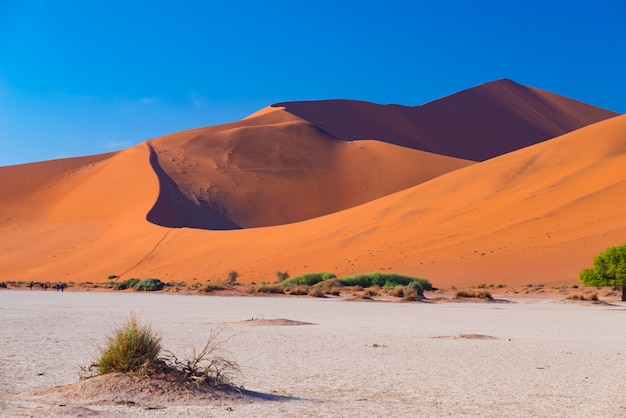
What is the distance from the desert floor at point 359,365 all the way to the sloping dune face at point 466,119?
10304 cm

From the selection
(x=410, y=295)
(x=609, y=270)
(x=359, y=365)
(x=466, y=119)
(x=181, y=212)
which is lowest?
(x=359, y=365)

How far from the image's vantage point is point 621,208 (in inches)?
2064

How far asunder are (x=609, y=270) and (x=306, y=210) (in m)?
52.8

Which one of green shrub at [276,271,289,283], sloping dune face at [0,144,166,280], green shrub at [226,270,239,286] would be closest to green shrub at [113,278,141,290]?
green shrub at [226,270,239,286]

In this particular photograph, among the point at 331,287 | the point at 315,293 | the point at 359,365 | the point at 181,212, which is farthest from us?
the point at 181,212

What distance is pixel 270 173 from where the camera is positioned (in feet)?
296

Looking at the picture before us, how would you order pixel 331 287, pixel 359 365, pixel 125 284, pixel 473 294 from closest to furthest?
pixel 359 365, pixel 473 294, pixel 331 287, pixel 125 284

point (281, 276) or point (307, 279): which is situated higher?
point (281, 276)

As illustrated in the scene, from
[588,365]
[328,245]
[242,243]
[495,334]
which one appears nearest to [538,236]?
[328,245]

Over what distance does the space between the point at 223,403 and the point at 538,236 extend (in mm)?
45882

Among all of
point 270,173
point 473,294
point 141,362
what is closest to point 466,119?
point 270,173

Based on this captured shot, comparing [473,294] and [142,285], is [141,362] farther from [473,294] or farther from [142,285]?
[142,285]

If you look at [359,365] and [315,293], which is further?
[315,293]

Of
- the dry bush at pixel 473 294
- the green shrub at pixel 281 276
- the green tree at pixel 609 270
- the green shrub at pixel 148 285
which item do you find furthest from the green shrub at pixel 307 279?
the green tree at pixel 609 270
